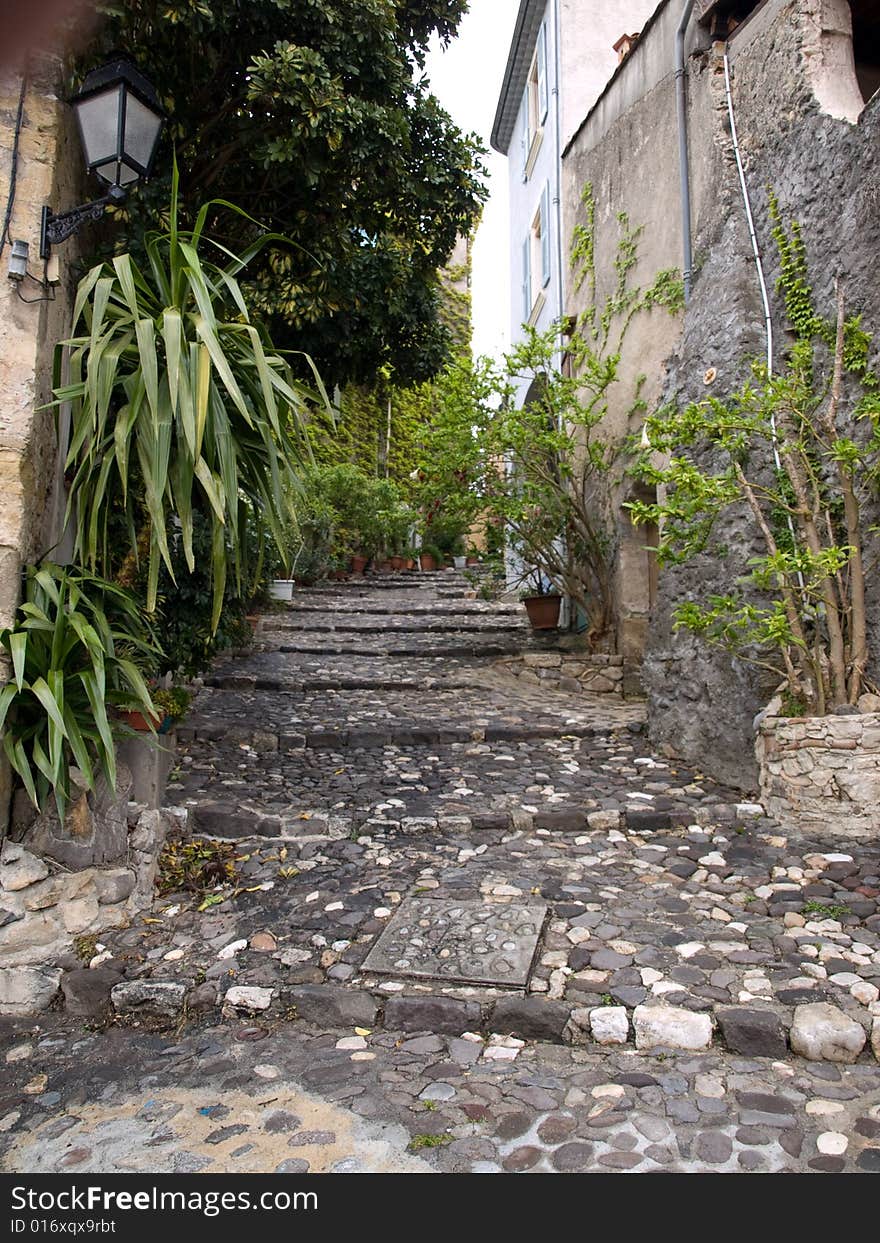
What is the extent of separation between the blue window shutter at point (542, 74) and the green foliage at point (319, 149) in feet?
18.9

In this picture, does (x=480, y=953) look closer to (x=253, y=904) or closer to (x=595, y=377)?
(x=253, y=904)

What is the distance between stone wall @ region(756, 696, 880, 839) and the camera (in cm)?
425

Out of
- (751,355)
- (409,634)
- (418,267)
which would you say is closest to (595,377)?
(418,267)

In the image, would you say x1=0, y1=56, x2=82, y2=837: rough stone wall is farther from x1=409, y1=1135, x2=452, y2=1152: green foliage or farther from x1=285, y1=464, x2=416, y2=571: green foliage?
x1=285, y1=464, x2=416, y2=571: green foliage

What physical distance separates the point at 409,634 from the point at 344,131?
21.5 feet

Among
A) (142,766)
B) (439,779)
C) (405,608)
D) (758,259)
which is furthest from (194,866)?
(405,608)

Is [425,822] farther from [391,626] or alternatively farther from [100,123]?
[391,626]

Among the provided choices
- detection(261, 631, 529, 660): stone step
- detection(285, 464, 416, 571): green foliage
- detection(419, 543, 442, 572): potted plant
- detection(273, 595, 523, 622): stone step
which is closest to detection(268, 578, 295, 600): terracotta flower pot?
detection(273, 595, 523, 622): stone step

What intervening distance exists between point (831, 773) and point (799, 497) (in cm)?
141

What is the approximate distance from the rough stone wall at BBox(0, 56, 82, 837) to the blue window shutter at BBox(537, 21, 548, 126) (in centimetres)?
871

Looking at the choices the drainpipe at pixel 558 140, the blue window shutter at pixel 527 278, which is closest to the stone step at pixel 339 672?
the drainpipe at pixel 558 140

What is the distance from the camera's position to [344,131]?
16.4ft

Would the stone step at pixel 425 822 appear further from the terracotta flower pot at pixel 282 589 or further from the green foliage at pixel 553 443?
the terracotta flower pot at pixel 282 589

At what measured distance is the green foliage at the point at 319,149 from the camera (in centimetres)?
470
